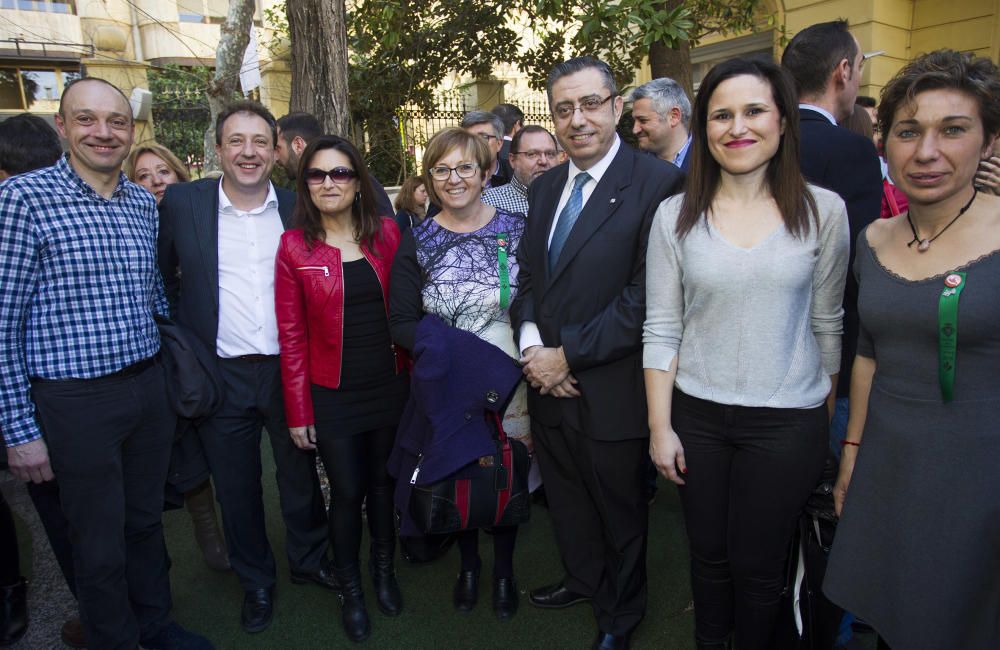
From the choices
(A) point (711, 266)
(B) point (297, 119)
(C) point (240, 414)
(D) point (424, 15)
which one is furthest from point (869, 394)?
(D) point (424, 15)

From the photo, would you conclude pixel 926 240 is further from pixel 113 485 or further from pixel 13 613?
pixel 13 613

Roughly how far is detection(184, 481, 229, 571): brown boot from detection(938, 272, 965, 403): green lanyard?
11.0 feet

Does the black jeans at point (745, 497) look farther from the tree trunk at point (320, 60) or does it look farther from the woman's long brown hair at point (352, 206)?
the tree trunk at point (320, 60)

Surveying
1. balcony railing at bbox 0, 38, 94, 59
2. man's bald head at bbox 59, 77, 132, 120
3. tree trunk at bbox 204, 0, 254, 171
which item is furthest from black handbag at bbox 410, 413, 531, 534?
balcony railing at bbox 0, 38, 94, 59

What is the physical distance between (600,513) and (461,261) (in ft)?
3.89

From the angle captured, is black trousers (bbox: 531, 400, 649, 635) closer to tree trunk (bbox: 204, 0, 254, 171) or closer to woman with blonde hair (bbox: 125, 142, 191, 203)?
woman with blonde hair (bbox: 125, 142, 191, 203)

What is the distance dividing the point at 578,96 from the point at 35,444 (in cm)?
233

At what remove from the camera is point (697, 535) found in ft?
7.55

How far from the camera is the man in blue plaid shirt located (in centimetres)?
226

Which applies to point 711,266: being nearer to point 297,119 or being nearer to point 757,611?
point 757,611

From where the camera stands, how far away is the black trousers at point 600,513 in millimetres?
2525

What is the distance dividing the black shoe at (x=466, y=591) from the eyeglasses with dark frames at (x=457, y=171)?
184cm

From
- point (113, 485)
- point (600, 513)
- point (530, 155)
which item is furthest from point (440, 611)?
point (530, 155)

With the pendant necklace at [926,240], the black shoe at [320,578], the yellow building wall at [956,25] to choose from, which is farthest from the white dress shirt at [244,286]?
the yellow building wall at [956,25]
